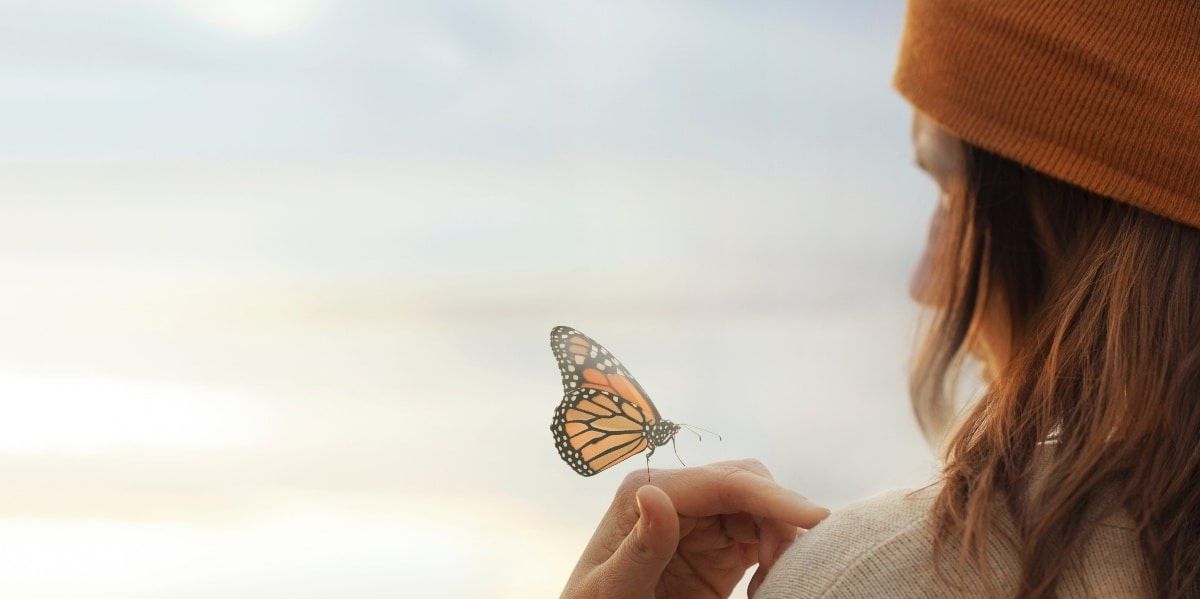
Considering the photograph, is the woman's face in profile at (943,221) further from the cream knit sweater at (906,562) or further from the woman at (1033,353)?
the cream knit sweater at (906,562)

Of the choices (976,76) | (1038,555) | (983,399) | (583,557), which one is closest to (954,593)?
(1038,555)

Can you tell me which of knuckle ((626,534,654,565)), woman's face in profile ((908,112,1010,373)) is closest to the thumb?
knuckle ((626,534,654,565))

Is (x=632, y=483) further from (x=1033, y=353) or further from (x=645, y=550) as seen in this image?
(x=1033, y=353)

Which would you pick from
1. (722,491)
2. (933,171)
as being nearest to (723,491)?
(722,491)

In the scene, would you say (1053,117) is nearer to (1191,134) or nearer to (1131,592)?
(1191,134)

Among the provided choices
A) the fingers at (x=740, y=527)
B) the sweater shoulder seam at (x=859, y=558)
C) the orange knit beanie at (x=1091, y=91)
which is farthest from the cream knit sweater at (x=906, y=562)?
the orange knit beanie at (x=1091, y=91)
